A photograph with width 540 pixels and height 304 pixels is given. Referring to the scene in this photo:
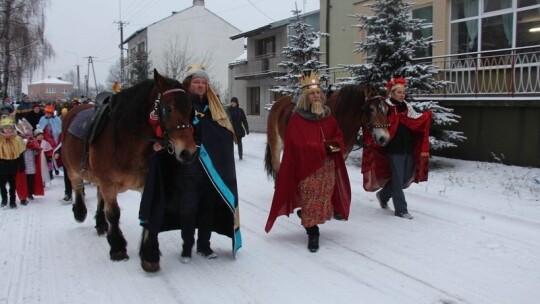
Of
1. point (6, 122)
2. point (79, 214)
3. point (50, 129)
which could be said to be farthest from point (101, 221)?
point (50, 129)

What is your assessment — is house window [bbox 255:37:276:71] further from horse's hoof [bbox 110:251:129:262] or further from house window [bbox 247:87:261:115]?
horse's hoof [bbox 110:251:129:262]

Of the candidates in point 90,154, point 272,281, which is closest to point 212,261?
point 272,281

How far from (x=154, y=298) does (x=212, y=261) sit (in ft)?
3.39

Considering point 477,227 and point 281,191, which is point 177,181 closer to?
point 281,191

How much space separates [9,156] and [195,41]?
40336mm

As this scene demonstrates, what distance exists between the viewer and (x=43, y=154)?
9.13 metres

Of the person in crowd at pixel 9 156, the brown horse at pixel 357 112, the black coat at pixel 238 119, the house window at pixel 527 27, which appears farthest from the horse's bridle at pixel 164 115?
the house window at pixel 527 27

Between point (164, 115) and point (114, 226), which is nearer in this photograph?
point (164, 115)

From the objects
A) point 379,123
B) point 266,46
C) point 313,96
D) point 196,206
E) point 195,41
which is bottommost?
point 196,206

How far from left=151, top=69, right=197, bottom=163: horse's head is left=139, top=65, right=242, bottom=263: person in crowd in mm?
468

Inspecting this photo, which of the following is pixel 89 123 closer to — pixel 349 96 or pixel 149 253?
pixel 149 253

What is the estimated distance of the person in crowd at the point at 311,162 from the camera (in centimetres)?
520

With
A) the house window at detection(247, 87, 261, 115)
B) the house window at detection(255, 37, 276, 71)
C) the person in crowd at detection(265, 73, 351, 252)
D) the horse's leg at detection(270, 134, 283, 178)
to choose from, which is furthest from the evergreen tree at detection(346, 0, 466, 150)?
the house window at detection(247, 87, 261, 115)

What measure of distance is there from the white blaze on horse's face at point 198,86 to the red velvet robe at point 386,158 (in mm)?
3062
